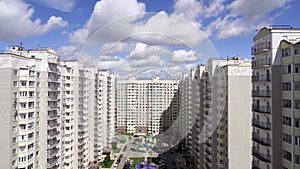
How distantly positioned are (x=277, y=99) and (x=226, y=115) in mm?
3284

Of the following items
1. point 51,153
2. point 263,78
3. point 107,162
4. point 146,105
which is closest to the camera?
point 263,78

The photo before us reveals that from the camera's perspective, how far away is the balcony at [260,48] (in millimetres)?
4727

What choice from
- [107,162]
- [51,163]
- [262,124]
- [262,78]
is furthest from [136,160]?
[262,78]

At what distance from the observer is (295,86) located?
13.5 feet

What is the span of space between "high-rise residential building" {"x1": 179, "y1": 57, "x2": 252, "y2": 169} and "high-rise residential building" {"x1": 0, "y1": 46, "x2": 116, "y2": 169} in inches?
180

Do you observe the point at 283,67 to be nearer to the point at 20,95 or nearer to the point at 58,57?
the point at 20,95

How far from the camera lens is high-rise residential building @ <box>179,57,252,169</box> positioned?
288 inches

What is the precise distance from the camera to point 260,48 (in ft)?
16.3

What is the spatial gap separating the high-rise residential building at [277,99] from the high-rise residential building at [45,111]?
5.07 m

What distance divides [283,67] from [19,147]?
5727mm

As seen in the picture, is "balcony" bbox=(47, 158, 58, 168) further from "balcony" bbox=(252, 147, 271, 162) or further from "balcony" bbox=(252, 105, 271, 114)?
"balcony" bbox=(252, 105, 271, 114)

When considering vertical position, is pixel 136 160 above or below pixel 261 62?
below


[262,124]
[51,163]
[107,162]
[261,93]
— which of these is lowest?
[107,162]

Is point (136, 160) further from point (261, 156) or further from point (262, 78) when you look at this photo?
point (262, 78)
